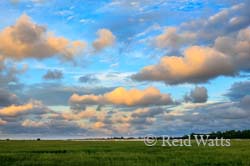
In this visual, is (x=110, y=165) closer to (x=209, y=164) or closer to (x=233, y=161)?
(x=209, y=164)

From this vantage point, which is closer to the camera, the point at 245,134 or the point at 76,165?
the point at 76,165

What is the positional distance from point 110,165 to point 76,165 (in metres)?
2.35

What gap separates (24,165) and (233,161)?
15412mm

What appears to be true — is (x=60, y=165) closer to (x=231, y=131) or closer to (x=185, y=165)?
(x=185, y=165)

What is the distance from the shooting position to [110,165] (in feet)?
92.3

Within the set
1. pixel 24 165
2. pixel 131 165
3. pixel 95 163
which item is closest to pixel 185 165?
pixel 131 165

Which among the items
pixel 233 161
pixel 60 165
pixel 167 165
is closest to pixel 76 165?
pixel 60 165

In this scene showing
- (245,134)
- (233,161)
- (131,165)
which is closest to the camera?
(131,165)

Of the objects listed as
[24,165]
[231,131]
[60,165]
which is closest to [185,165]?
[60,165]

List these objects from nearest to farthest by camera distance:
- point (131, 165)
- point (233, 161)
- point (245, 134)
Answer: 1. point (131, 165)
2. point (233, 161)
3. point (245, 134)

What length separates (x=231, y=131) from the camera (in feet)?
410

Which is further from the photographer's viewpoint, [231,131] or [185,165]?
[231,131]

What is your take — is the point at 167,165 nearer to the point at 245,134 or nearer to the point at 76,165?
the point at 76,165

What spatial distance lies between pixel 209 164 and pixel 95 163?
8.07 meters
